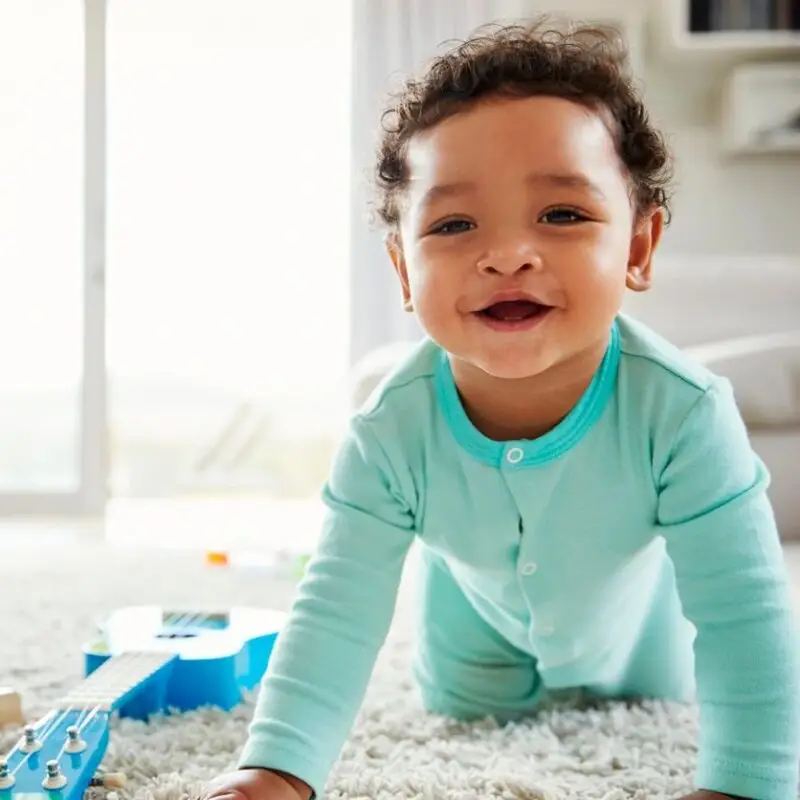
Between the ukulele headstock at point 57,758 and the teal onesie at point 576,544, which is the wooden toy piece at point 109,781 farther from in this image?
the teal onesie at point 576,544

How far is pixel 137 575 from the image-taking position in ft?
5.97

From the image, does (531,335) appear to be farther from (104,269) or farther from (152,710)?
(104,269)

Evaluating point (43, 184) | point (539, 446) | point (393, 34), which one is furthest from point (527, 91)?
point (43, 184)

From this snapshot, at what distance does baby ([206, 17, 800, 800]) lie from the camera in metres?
0.77

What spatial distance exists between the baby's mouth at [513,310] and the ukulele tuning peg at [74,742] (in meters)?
0.44

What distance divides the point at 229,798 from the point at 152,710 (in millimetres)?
344

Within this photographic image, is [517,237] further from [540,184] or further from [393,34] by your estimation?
[393,34]

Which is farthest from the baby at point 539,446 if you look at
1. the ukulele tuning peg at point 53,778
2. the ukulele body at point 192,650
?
the ukulele body at point 192,650

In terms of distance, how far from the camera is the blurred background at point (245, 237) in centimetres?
279

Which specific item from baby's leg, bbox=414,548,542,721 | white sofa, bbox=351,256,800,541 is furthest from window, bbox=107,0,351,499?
baby's leg, bbox=414,548,542,721

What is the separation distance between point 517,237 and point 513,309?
0.18 ft

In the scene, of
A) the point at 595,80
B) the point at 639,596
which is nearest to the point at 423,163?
the point at 595,80

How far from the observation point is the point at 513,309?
0.80 metres

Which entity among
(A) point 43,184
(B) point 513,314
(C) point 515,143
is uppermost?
(A) point 43,184
